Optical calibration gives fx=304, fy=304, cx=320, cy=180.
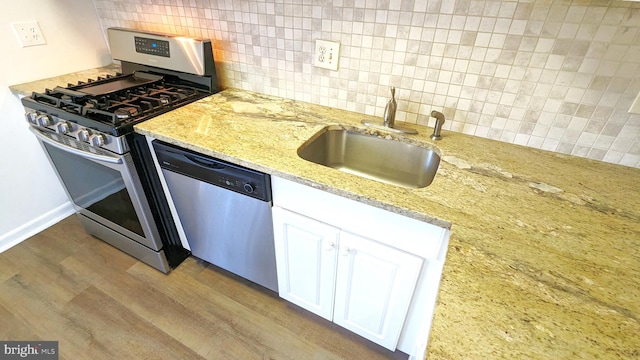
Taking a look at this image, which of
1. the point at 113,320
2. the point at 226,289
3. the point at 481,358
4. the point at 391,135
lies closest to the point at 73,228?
the point at 113,320

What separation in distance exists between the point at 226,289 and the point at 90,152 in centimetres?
94

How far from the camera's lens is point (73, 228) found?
2.03 m

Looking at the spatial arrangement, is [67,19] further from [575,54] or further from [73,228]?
[575,54]

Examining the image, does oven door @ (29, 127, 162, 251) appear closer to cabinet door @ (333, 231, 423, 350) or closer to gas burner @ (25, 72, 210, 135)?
gas burner @ (25, 72, 210, 135)

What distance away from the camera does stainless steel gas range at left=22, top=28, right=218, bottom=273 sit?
1.31m

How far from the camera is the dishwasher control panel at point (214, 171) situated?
1.13m

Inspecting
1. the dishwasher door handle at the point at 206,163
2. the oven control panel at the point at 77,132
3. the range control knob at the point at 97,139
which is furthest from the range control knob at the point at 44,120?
the dishwasher door handle at the point at 206,163

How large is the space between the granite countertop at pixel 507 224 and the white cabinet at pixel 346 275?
0.23 m

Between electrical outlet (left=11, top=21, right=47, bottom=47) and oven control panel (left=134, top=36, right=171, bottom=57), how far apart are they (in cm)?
54

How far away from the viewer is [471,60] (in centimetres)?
115

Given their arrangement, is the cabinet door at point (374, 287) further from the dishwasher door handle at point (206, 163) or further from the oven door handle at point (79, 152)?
the oven door handle at point (79, 152)
